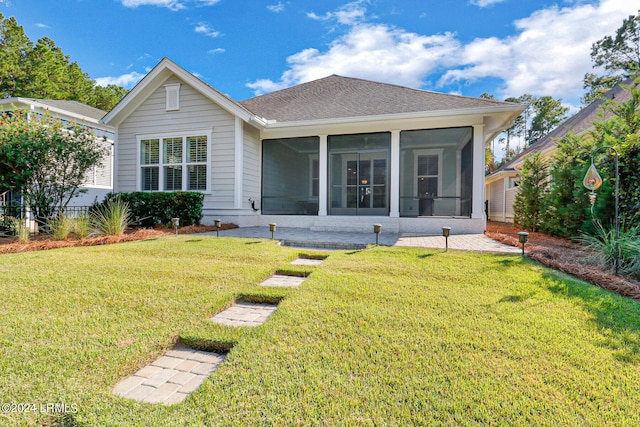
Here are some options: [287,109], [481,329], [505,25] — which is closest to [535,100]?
[505,25]

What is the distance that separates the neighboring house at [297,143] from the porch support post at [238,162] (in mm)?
31

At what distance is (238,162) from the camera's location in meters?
9.03

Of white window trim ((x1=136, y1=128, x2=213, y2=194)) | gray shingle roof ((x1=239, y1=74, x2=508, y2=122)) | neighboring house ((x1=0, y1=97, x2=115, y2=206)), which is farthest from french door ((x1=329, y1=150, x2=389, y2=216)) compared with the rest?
neighboring house ((x1=0, y1=97, x2=115, y2=206))

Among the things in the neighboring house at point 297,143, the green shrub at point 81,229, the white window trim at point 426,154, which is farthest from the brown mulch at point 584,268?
the green shrub at point 81,229

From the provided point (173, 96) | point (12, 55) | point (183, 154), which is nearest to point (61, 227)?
point (183, 154)

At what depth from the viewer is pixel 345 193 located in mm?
11539

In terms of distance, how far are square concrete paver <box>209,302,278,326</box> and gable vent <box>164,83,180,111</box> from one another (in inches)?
339

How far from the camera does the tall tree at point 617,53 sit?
20.2 metres

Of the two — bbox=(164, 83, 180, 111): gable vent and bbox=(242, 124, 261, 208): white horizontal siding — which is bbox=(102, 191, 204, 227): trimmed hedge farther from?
bbox=(164, 83, 180, 111): gable vent

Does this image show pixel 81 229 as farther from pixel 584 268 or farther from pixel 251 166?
pixel 584 268

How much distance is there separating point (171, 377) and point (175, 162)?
29.9 feet

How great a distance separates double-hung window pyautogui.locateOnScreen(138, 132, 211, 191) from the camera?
9469 mm

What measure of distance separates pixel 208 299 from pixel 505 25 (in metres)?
15.8

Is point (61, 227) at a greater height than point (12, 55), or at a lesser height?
lesser
